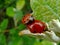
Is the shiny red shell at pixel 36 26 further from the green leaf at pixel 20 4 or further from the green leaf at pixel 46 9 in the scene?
the green leaf at pixel 20 4

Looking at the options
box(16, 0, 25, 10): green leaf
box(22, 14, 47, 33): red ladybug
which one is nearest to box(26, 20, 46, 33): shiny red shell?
box(22, 14, 47, 33): red ladybug

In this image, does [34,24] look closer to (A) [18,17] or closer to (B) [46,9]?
(B) [46,9]

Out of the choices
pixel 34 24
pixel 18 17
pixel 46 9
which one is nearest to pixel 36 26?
pixel 34 24

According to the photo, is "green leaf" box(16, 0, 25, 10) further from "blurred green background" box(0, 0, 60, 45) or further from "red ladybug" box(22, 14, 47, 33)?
"red ladybug" box(22, 14, 47, 33)

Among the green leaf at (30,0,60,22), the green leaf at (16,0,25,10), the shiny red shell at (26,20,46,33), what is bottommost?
the shiny red shell at (26,20,46,33)

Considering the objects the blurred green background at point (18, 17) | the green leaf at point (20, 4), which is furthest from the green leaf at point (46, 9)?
the green leaf at point (20, 4)

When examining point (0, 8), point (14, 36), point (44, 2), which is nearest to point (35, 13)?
point (44, 2)

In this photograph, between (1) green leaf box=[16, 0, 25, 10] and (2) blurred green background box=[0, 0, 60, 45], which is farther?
(1) green leaf box=[16, 0, 25, 10]
